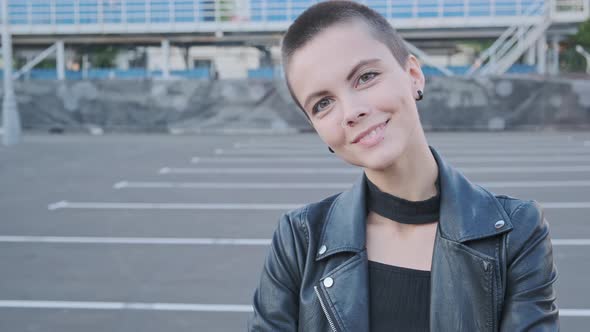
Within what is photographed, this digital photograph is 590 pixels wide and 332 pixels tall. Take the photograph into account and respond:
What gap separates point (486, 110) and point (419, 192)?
760 inches

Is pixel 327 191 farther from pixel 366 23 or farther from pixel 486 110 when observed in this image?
pixel 486 110

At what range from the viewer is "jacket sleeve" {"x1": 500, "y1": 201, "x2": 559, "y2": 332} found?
5.65ft

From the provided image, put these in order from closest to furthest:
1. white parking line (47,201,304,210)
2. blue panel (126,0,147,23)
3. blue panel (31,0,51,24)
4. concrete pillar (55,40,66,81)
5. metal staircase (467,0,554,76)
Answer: white parking line (47,201,304,210), metal staircase (467,0,554,76), concrete pillar (55,40,66,81), blue panel (126,0,147,23), blue panel (31,0,51,24)

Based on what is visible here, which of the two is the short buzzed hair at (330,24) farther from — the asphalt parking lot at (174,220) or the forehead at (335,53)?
the asphalt parking lot at (174,220)

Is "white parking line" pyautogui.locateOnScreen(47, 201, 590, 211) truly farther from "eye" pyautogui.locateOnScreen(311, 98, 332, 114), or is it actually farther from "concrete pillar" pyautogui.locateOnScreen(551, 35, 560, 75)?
"concrete pillar" pyautogui.locateOnScreen(551, 35, 560, 75)

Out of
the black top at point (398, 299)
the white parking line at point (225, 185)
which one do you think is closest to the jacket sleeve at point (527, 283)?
the black top at point (398, 299)

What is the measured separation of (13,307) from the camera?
5.14 meters

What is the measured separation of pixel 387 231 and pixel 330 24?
0.53 meters

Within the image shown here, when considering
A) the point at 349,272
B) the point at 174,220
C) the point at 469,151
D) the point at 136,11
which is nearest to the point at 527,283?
the point at 349,272

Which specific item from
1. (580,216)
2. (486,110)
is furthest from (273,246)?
(486,110)

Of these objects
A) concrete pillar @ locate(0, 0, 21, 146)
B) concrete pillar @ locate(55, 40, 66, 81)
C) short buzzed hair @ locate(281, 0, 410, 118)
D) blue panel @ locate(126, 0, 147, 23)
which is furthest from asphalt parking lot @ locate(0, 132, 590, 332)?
blue panel @ locate(126, 0, 147, 23)

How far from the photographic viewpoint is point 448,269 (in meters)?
1.75

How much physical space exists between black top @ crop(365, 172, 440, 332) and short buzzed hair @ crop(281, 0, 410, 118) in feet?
1.17

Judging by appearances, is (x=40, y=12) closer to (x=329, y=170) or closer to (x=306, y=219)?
(x=329, y=170)
